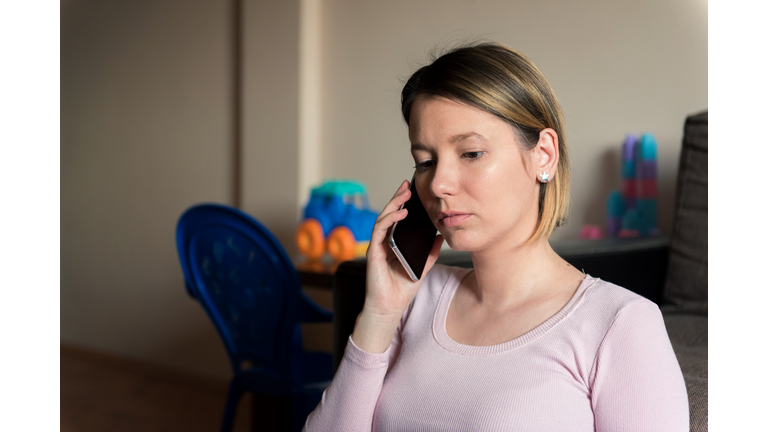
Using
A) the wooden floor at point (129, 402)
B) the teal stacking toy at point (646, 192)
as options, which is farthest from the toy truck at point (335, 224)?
the teal stacking toy at point (646, 192)

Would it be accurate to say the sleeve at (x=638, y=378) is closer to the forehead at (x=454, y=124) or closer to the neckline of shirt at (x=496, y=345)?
the neckline of shirt at (x=496, y=345)

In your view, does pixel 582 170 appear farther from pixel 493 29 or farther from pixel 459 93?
pixel 459 93

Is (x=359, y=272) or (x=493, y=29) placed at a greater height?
(x=493, y=29)

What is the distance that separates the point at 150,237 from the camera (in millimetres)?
1997

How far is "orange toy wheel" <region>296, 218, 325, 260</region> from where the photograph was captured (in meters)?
1.44

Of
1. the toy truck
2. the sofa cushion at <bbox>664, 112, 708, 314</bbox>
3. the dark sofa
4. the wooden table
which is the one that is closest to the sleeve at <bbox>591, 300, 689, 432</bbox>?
the dark sofa

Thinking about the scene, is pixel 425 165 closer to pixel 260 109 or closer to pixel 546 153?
A: pixel 546 153

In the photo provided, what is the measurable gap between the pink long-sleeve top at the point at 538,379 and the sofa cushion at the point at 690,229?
613mm

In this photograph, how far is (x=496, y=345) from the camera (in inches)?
22.9

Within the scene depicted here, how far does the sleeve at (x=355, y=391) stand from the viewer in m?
0.64

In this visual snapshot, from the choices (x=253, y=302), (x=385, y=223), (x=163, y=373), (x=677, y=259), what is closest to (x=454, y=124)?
(x=385, y=223)
